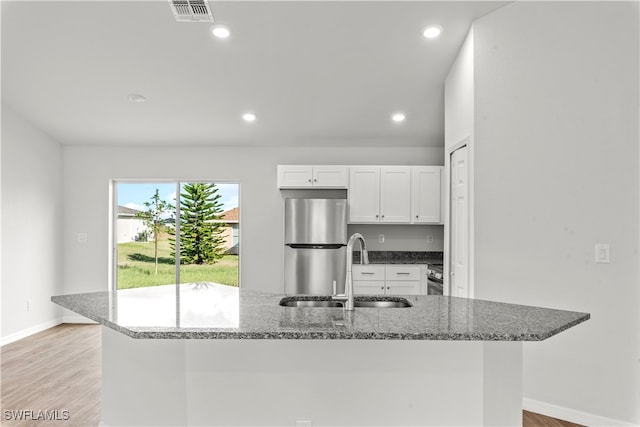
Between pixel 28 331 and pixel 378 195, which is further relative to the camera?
pixel 378 195

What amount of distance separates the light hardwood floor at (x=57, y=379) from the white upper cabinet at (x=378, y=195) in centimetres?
271

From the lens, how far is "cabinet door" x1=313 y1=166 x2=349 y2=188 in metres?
5.07

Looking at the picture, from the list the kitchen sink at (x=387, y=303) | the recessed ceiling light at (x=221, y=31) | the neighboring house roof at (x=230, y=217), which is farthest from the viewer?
the neighboring house roof at (x=230, y=217)

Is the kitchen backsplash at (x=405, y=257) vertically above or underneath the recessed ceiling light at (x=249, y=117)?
underneath

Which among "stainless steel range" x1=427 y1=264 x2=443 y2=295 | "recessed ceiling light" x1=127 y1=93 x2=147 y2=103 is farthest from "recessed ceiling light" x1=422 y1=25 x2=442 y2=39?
"recessed ceiling light" x1=127 y1=93 x2=147 y2=103

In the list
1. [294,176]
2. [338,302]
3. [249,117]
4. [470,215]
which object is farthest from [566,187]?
[249,117]

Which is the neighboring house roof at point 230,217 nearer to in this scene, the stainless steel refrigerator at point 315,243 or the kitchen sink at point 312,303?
the stainless steel refrigerator at point 315,243

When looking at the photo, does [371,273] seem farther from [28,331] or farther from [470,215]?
[28,331]

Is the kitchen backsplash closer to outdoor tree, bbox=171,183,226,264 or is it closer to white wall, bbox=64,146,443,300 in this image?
white wall, bbox=64,146,443,300

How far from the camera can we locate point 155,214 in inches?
223

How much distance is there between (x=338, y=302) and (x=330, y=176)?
3109 mm

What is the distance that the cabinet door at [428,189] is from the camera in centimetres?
504

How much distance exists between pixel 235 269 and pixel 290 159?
164cm

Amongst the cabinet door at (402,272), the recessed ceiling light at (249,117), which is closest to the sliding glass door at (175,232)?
the recessed ceiling light at (249,117)
